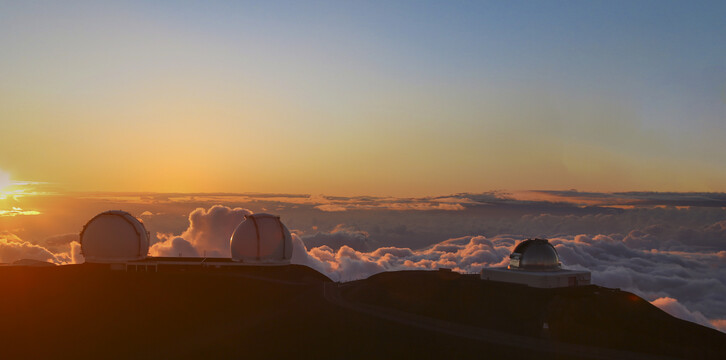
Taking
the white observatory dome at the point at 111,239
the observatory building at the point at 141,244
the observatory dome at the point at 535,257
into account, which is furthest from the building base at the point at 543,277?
the white observatory dome at the point at 111,239

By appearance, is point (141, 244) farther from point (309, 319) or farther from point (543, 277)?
point (543, 277)

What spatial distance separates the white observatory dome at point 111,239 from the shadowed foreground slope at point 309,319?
10.1 metres

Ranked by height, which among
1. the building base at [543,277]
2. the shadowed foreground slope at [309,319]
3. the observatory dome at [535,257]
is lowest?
the shadowed foreground slope at [309,319]

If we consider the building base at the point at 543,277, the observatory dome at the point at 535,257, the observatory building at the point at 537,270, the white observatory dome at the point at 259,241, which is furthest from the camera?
the white observatory dome at the point at 259,241

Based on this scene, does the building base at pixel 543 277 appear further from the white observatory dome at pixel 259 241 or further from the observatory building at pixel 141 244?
the observatory building at pixel 141 244

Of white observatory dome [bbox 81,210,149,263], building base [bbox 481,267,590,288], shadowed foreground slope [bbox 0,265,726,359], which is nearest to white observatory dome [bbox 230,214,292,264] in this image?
shadowed foreground slope [bbox 0,265,726,359]

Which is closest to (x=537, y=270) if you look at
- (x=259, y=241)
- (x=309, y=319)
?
(x=309, y=319)

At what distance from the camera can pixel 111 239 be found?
80625mm

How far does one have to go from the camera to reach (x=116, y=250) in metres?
80.8

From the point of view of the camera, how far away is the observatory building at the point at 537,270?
56.8 meters

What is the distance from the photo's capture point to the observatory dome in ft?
197

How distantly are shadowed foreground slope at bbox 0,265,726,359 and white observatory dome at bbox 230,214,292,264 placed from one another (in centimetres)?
974

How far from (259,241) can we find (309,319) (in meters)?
38.2

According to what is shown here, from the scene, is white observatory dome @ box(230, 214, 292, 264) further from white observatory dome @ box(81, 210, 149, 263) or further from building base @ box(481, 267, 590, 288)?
building base @ box(481, 267, 590, 288)
